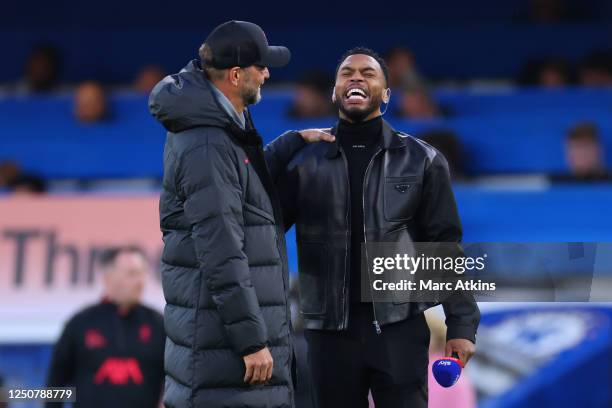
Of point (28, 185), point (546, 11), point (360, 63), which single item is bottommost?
point (360, 63)

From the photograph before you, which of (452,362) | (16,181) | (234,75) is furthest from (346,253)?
(16,181)

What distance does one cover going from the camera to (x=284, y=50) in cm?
347

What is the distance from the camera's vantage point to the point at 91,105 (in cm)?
709

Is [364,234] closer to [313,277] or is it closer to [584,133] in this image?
[313,277]

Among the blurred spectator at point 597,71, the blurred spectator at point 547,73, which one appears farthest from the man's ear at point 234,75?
the blurred spectator at point 597,71

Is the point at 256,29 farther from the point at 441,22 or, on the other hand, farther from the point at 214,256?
the point at 441,22

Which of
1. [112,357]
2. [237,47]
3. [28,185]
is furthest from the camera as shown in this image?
[28,185]

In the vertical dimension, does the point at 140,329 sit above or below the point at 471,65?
below

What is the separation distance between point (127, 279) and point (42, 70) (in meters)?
2.97

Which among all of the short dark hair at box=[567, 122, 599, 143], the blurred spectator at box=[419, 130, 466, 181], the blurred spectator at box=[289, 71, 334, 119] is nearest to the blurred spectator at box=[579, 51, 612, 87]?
the short dark hair at box=[567, 122, 599, 143]

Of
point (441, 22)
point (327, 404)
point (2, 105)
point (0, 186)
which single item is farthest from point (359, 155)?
point (441, 22)

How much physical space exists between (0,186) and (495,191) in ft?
9.45

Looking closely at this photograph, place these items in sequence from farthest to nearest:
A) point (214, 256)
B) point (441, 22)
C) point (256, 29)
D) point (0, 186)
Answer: point (441, 22) < point (0, 186) < point (256, 29) < point (214, 256)

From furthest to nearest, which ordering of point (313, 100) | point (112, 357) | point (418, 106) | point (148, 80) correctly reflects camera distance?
point (148, 80), point (313, 100), point (418, 106), point (112, 357)
